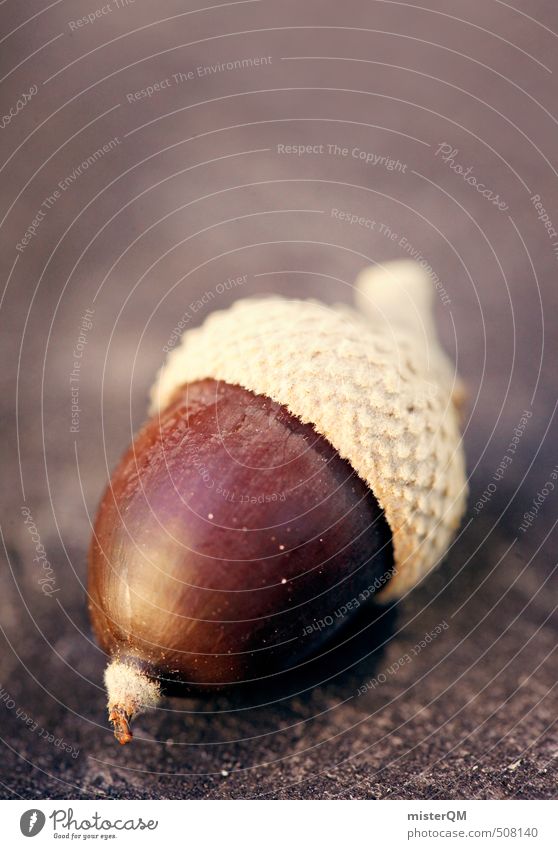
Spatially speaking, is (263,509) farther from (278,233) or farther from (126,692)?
(278,233)

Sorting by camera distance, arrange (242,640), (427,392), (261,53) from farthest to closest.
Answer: (261,53) < (427,392) < (242,640)

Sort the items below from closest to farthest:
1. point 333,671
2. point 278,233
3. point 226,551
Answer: point 226,551
point 333,671
point 278,233

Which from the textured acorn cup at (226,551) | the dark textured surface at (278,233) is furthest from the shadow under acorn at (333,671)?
the textured acorn cup at (226,551)

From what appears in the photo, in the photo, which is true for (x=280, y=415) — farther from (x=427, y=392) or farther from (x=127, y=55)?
(x=127, y=55)

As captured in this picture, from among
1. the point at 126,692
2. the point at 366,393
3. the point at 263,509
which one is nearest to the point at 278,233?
the point at 366,393

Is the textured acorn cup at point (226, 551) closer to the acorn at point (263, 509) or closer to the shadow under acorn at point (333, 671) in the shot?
the acorn at point (263, 509)
